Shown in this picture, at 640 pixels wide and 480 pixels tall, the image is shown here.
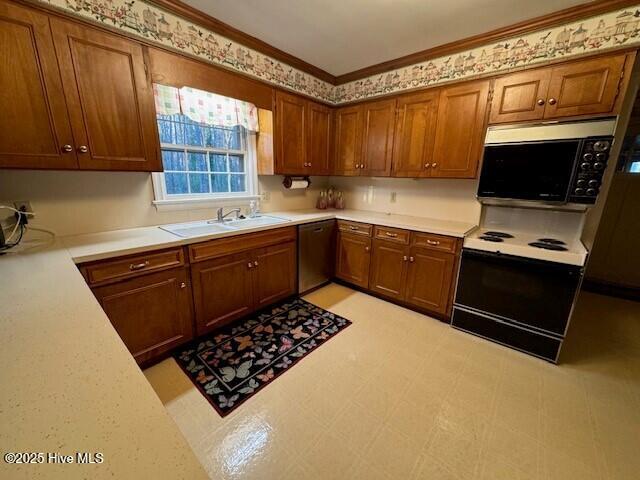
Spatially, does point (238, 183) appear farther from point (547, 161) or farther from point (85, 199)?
point (547, 161)

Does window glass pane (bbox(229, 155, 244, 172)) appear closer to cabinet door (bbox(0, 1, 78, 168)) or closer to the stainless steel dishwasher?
the stainless steel dishwasher

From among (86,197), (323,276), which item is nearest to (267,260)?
(323,276)

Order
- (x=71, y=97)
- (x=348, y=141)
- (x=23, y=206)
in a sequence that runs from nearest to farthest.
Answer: (x=71, y=97)
(x=23, y=206)
(x=348, y=141)

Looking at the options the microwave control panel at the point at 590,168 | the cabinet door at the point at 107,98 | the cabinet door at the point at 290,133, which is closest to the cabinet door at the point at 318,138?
the cabinet door at the point at 290,133

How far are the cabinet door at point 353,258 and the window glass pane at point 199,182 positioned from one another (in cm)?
153

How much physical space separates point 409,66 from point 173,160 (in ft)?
7.89

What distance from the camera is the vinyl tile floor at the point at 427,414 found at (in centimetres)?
129

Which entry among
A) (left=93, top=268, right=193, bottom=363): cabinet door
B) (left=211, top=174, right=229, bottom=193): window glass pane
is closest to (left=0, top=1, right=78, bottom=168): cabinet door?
(left=93, top=268, right=193, bottom=363): cabinet door

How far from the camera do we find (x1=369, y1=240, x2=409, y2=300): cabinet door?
2.67 meters

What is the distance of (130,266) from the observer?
5.49 feet

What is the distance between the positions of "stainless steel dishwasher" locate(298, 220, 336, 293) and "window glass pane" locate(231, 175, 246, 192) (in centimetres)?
80

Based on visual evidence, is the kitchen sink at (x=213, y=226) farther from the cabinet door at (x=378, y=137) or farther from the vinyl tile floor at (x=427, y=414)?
the cabinet door at (x=378, y=137)

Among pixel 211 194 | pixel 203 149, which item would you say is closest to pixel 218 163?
pixel 203 149

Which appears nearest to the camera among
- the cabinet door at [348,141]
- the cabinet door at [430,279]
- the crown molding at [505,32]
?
the crown molding at [505,32]
